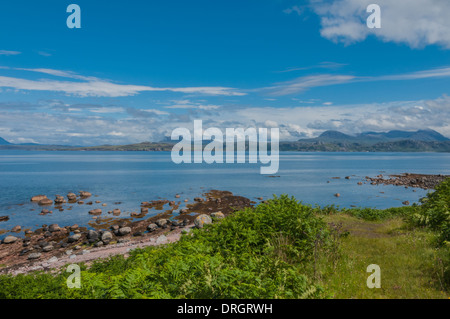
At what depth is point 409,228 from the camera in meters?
15.8

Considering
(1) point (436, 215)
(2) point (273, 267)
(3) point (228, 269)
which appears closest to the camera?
(3) point (228, 269)

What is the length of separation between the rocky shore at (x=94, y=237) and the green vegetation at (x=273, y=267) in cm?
551

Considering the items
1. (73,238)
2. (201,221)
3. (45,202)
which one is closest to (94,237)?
(73,238)

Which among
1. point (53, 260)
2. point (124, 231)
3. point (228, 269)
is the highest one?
point (228, 269)

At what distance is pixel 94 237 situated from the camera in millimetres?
27047

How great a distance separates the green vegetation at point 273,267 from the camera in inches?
243

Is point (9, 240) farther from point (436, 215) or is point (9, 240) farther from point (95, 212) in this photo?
point (436, 215)

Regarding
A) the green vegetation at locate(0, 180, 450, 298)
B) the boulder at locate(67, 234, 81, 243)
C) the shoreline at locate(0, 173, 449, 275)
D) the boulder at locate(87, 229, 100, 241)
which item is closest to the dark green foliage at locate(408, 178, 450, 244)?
the green vegetation at locate(0, 180, 450, 298)

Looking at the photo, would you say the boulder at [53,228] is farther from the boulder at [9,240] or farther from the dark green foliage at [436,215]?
the dark green foliage at [436,215]

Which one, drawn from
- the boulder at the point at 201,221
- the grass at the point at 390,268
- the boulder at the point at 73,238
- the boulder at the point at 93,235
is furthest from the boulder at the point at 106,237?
the grass at the point at 390,268

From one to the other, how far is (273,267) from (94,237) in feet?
83.1

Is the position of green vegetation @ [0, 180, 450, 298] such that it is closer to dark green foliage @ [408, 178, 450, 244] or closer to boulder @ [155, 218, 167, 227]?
dark green foliage @ [408, 178, 450, 244]
